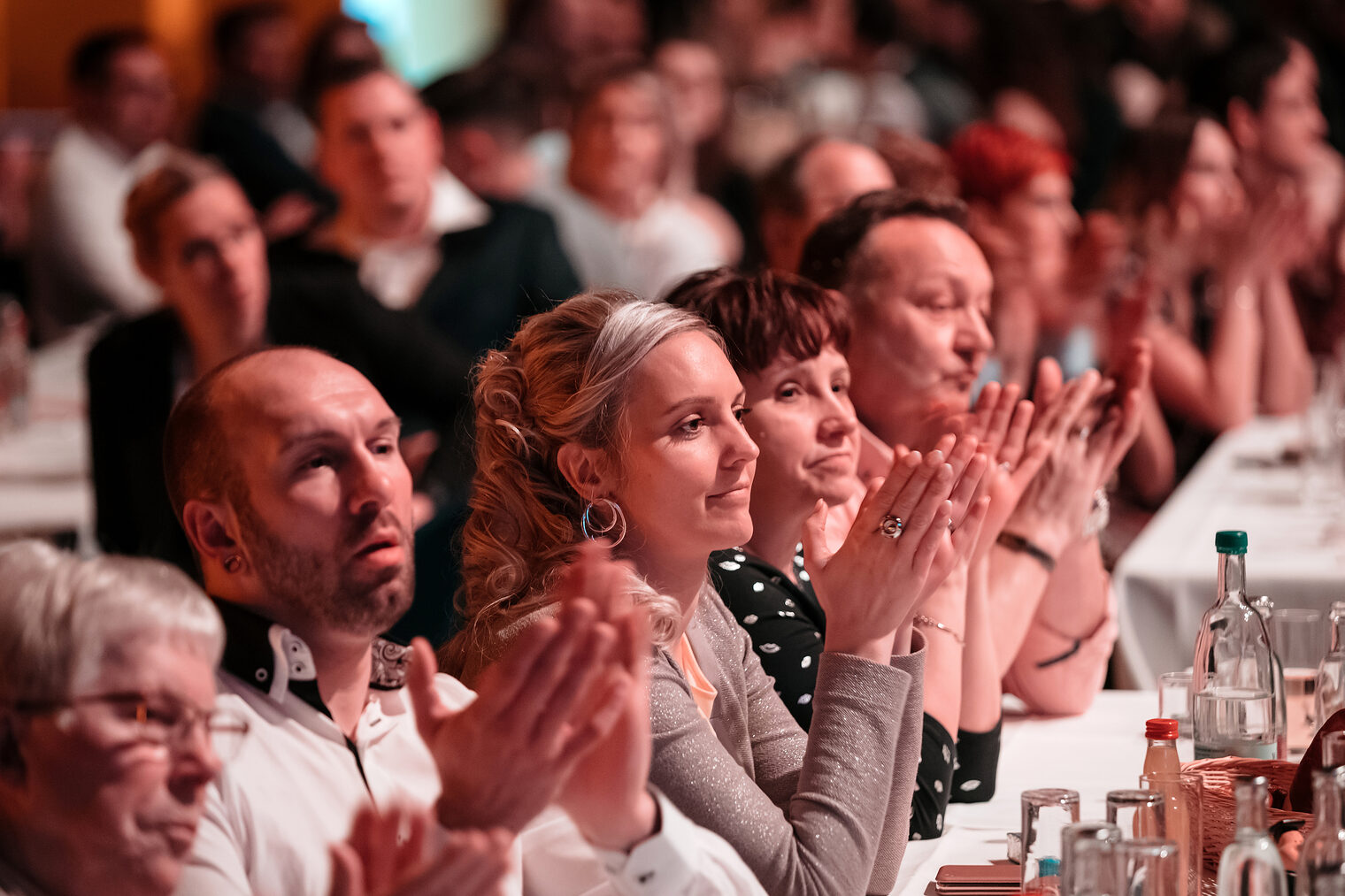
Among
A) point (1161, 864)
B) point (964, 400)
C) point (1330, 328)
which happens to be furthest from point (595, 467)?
point (1330, 328)

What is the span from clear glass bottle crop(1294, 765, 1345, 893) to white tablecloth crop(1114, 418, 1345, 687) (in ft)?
5.75

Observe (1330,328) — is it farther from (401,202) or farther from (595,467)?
(595,467)

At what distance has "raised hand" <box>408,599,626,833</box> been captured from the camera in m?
1.30

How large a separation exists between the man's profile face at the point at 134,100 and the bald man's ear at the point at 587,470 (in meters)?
5.67

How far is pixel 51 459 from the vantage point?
4.62m

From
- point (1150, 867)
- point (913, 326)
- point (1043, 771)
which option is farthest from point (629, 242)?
point (1150, 867)

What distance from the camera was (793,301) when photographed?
2.24 metres

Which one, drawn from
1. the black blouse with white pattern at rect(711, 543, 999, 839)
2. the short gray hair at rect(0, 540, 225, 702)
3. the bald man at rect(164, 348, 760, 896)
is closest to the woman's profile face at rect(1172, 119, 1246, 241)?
the black blouse with white pattern at rect(711, 543, 999, 839)

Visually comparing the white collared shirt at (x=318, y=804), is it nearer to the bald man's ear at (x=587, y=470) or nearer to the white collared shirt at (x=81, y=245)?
the bald man's ear at (x=587, y=470)

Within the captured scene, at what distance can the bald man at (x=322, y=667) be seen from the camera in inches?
56.6

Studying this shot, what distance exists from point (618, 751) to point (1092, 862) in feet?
1.34

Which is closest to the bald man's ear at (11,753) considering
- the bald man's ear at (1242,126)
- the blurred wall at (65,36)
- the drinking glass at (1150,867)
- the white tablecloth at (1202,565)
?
the drinking glass at (1150,867)

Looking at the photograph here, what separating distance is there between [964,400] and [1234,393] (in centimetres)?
294

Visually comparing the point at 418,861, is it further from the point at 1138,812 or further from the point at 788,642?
the point at 788,642
